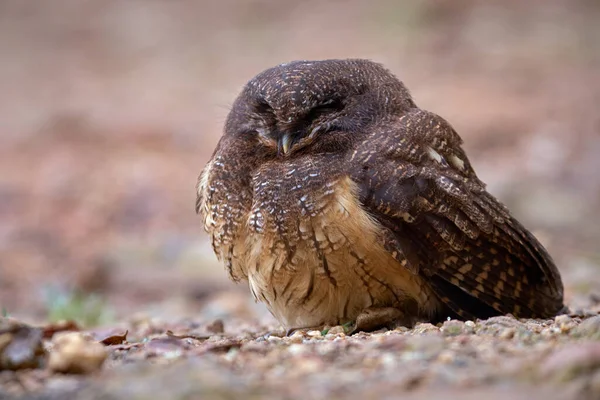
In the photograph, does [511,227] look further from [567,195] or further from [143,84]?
[143,84]

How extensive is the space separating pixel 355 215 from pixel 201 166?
7.91 metres

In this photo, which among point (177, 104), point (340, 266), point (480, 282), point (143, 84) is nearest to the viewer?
point (340, 266)

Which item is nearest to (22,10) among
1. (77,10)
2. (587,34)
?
(77,10)

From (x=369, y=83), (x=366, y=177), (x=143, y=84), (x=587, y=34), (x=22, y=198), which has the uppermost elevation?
(x=143, y=84)

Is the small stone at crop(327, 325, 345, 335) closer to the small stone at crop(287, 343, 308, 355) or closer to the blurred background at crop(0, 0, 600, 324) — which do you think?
the small stone at crop(287, 343, 308, 355)

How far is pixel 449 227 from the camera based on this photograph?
4516 mm

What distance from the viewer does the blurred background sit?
854 centimetres

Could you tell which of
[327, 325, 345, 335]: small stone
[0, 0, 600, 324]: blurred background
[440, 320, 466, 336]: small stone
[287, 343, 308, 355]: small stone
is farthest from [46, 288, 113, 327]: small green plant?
[440, 320, 466, 336]: small stone

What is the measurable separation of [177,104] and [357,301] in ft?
33.2

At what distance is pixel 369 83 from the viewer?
485cm

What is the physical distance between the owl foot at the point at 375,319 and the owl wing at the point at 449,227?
0.27m

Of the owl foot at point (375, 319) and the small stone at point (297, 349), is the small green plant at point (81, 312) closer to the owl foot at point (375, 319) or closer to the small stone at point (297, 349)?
the owl foot at point (375, 319)

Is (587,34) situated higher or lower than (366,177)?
higher

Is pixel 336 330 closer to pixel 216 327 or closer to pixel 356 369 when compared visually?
pixel 216 327
